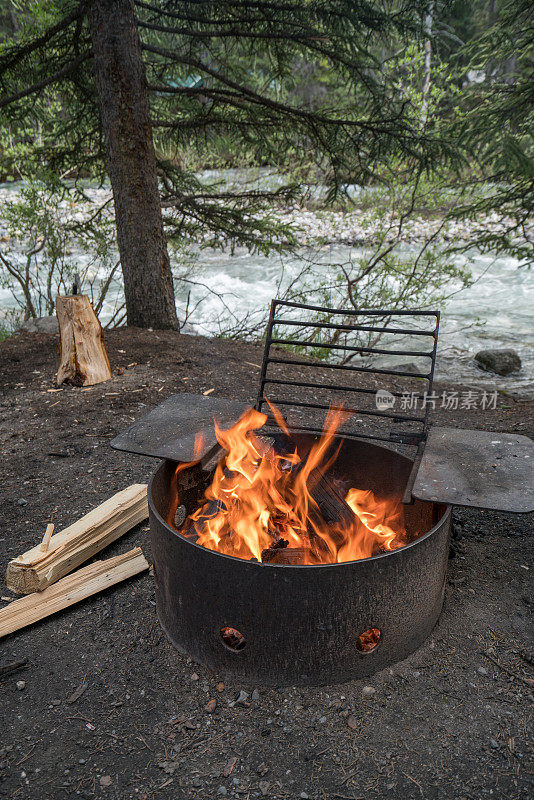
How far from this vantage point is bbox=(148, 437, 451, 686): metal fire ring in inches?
78.1

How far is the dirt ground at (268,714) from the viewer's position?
1.88 meters

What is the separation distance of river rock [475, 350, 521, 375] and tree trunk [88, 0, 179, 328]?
174 inches

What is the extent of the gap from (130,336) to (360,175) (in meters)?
3.40

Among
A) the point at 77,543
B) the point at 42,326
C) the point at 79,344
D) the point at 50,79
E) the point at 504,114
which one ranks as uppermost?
the point at 50,79

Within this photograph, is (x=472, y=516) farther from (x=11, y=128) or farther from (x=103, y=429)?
(x=11, y=128)

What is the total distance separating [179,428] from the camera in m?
2.72

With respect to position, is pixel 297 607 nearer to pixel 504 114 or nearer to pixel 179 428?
pixel 179 428

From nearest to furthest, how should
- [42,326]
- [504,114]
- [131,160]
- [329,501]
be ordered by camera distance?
[329,501] → [504,114] → [131,160] → [42,326]

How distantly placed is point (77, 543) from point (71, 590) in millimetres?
256

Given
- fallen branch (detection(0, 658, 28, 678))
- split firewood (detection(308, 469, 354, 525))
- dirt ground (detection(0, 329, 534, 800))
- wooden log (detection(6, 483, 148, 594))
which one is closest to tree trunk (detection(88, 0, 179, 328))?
wooden log (detection(6, 483, 148, 594))

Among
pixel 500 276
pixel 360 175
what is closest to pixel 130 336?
pixel 360 175

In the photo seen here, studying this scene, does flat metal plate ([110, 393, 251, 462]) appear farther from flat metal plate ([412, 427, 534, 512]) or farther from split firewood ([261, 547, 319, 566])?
flat metal plate ([412, 427, 534, 512])
